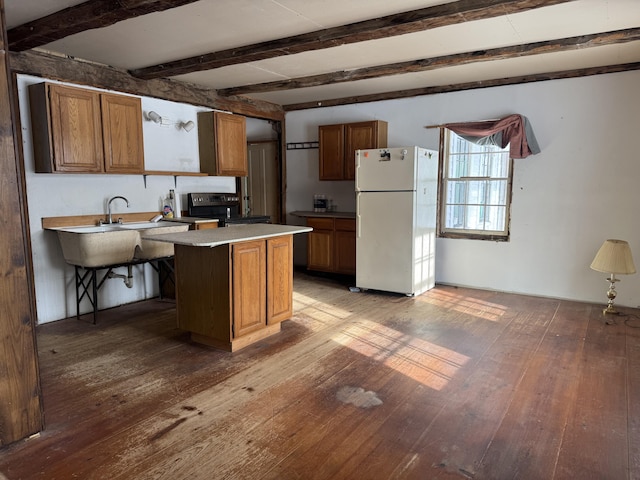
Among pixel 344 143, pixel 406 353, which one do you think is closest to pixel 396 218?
pixel 344 143

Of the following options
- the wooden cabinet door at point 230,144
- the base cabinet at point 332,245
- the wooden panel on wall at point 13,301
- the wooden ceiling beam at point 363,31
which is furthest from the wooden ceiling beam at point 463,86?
the wooden panel on wall at point 13,301

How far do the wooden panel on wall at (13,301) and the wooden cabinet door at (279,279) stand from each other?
5.62ft

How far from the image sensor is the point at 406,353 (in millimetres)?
3201

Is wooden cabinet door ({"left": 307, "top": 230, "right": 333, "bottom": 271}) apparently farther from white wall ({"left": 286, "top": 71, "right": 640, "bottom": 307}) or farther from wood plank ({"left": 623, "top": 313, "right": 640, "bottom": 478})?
wood plank ({"left": 623, "top": 313, "right": 640, "bottom": 478})

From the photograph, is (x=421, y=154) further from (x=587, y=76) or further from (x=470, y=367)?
(x=470, y=367)

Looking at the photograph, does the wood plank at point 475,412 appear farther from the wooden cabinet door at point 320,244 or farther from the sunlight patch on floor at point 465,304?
the wooden cabinet door at point 320,244

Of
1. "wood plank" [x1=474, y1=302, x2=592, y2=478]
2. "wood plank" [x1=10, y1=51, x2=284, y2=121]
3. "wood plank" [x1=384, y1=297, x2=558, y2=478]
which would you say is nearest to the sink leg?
"wood plank" [x1=10, y1=51, x2=284, y2=121]

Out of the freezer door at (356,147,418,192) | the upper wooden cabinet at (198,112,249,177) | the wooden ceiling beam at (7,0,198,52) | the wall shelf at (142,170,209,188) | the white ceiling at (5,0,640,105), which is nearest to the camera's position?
the wooden ceiling beam at (7,0,198,52)

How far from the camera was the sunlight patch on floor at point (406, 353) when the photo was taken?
112 inches

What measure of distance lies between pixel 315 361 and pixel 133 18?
8.76ft

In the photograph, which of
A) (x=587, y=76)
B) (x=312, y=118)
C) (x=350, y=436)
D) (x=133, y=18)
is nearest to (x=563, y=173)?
(x=587, y=76)

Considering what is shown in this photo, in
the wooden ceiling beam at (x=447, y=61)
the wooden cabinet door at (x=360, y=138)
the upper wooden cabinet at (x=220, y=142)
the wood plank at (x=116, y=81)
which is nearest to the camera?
the wooden ceiling beam at (x=447, y=61)

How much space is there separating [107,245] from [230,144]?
2.04m

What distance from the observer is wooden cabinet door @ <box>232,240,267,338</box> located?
3170mm
